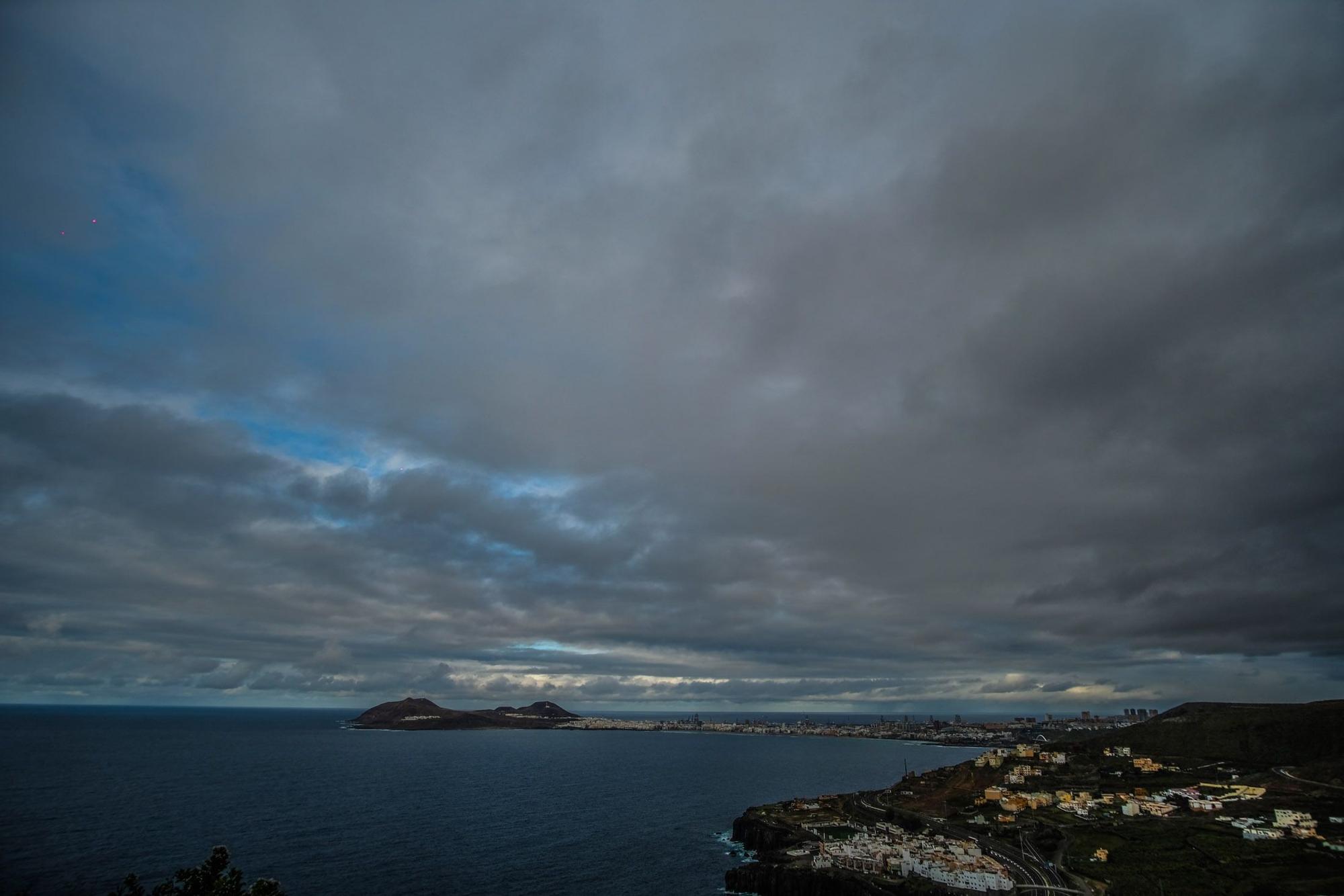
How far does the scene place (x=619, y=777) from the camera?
188875 millimetres

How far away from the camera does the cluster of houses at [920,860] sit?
2773 inches

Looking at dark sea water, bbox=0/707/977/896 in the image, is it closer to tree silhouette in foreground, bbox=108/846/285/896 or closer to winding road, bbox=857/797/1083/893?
tree silhouette in foreground, bbox=108/846/285/896

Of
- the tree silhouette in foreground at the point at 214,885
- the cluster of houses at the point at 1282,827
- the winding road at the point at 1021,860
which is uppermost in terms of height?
the tree silhouette in foreground at the point at 214,885

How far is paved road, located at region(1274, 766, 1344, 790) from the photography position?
4295 inches

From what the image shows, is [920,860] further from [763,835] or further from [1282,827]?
[1282,827]

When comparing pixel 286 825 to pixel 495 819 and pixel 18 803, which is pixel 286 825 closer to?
pixel 495 819

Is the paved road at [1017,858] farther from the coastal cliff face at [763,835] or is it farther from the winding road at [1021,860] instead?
the coastal cliff face at [763,835]

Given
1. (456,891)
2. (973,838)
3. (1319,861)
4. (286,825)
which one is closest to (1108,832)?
(973,838)

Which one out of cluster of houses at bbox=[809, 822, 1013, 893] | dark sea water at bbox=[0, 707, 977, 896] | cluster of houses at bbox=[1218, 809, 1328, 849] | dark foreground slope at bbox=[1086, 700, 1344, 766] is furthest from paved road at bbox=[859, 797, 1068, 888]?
dark foreground slope at bbox=[1086, 700, 1344, 766]

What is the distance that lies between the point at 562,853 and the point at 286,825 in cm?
4915

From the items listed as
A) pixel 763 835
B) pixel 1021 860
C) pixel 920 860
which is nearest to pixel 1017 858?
pixel 1021 860

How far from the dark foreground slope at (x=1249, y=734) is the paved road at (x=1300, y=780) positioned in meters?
7.30

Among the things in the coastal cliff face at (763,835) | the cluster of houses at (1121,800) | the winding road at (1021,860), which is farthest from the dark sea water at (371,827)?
the cluster of houses at (1121,800)

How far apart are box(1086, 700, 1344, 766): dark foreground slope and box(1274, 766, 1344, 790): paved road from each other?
7296 millimetres
